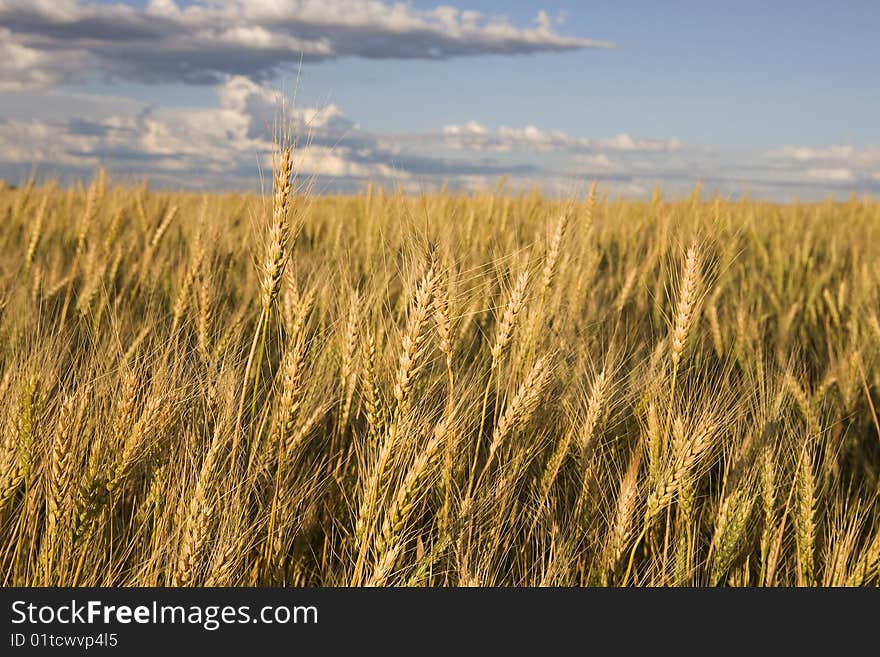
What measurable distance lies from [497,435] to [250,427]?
568mm

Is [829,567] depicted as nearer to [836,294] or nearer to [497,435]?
[497,435]

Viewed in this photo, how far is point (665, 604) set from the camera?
147 cm

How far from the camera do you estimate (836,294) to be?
4293 mm

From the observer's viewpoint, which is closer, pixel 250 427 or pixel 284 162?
pixel 284 162

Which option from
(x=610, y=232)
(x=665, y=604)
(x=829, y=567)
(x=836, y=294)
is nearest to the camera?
(x=665, y=604)

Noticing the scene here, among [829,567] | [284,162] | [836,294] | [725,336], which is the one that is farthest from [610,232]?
[284,162]

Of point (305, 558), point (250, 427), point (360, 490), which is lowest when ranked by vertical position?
point (305, 558)

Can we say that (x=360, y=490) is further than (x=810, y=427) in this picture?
A: No

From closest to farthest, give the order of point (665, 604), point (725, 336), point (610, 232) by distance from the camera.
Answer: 1. point (665, 604)
2. point (725, 336)
3. point (610, 232)

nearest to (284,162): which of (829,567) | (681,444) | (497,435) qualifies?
(497,435)

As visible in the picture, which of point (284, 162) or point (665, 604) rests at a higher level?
point (284, 162)

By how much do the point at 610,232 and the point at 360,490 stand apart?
14.2 feet

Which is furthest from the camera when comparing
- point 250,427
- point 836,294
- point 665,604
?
point 836,294

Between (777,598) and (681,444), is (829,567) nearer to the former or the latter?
(777,598)
